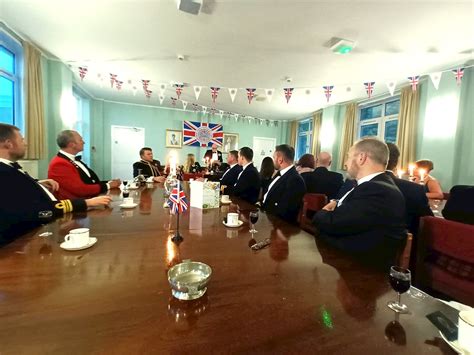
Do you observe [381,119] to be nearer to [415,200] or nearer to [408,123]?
[408,123]

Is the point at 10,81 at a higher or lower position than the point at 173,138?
higher

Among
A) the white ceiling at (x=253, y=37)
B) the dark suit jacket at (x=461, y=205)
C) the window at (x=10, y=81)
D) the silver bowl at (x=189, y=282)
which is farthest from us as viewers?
the window at (x=10, y=81)

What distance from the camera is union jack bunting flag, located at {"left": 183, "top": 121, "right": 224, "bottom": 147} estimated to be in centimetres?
864

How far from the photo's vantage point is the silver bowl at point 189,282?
2.60 ft

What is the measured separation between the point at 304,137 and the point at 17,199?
351 inches

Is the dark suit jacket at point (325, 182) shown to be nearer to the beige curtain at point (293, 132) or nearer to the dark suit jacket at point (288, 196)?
the dark suit jacket at point (288, 196)

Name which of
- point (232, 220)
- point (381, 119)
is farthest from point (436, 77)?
point (232, 220)

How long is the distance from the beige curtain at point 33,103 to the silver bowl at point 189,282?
4389 mm

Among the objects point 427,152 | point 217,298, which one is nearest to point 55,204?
point 217,298

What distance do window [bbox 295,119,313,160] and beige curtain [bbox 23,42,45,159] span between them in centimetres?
774

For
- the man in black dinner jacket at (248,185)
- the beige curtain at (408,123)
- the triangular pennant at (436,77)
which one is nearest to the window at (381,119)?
the beige curtain at (408,123)

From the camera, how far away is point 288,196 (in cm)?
239

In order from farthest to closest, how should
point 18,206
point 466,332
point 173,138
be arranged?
point 173,138 < point 18,206 < point 466,332

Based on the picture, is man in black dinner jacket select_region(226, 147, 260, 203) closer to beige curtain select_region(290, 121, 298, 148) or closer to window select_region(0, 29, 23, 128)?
window select_region(0, 29, 23, 128)
